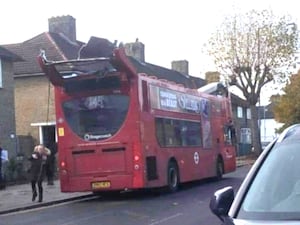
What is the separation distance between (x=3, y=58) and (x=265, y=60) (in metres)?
21.4

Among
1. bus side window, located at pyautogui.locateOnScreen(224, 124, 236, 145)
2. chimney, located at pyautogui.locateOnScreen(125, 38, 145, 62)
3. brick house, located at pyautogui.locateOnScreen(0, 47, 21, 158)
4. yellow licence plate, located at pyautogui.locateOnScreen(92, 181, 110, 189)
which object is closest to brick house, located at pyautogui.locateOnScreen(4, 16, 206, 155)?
brick house, located at pyautogui.locateOnScreen(0, 47, 21, 158)

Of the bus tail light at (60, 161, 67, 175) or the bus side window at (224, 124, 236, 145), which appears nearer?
the bus tail light at (60, 161, 67, 175)

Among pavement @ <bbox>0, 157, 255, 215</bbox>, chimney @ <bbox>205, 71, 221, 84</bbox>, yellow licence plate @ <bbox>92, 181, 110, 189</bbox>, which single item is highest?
chimney @ <bbox>205, 71, 221, 84</bbox>

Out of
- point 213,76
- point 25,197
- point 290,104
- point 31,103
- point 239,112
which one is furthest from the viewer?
point 239,112

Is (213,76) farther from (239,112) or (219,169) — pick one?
(239,112)

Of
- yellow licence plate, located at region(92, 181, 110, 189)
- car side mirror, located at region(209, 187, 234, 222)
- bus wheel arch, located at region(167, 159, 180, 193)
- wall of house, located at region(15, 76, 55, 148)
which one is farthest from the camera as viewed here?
wall of house, located at region(15, 76, 55, 148)

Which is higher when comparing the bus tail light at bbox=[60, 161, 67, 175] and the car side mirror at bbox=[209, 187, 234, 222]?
the bus tail light at bbox=[60, 161, 67, 175]

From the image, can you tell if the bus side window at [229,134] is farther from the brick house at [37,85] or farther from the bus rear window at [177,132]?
the brick house at [37,85]

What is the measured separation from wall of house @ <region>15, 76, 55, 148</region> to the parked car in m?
39.0

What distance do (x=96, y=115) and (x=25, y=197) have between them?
4471 millimetres

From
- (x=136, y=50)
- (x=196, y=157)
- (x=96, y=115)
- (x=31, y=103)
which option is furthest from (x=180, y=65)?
(x=96, y=115)

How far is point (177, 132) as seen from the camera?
73.7 ft

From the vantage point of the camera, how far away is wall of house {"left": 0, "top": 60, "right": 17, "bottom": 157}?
35.0 m

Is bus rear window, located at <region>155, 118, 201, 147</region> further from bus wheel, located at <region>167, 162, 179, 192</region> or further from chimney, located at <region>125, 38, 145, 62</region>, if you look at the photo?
chimney, located at <region>125, 38, 145, 62</region>
